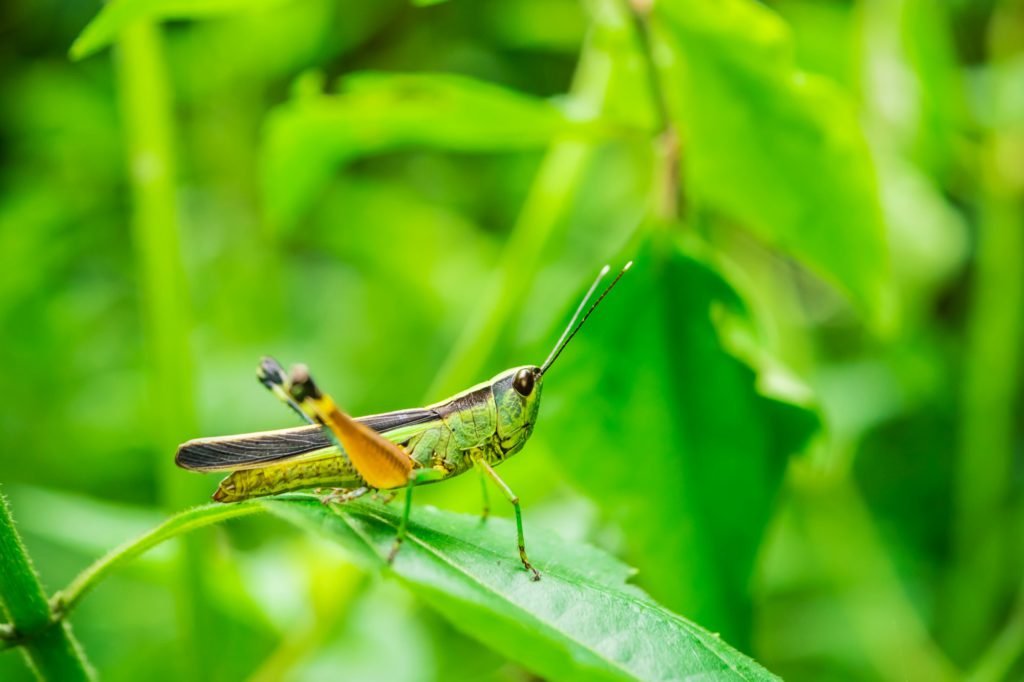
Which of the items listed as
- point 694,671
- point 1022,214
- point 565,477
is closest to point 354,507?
point 565,477

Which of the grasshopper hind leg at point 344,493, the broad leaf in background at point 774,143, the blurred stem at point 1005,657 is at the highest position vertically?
the broad leaf in background at point 774,143

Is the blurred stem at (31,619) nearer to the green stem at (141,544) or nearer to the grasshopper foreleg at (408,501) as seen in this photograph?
the green stem at (141,544)

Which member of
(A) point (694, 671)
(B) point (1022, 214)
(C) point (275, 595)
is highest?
(A) point (694, 671)

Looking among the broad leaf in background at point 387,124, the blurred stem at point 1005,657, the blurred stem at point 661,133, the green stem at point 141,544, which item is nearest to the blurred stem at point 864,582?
the blurred stem at point 1005,657

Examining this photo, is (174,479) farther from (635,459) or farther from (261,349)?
(261,349)

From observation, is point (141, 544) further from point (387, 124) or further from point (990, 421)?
point (990, 421)

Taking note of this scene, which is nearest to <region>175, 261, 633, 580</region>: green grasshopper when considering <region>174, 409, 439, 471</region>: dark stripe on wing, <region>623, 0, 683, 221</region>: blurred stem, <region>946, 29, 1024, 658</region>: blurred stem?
<region>174, 409, 439, 471</region>: dark stripe on wing

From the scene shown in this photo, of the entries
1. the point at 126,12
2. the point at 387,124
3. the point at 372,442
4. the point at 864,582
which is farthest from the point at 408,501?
the point at 864,582
